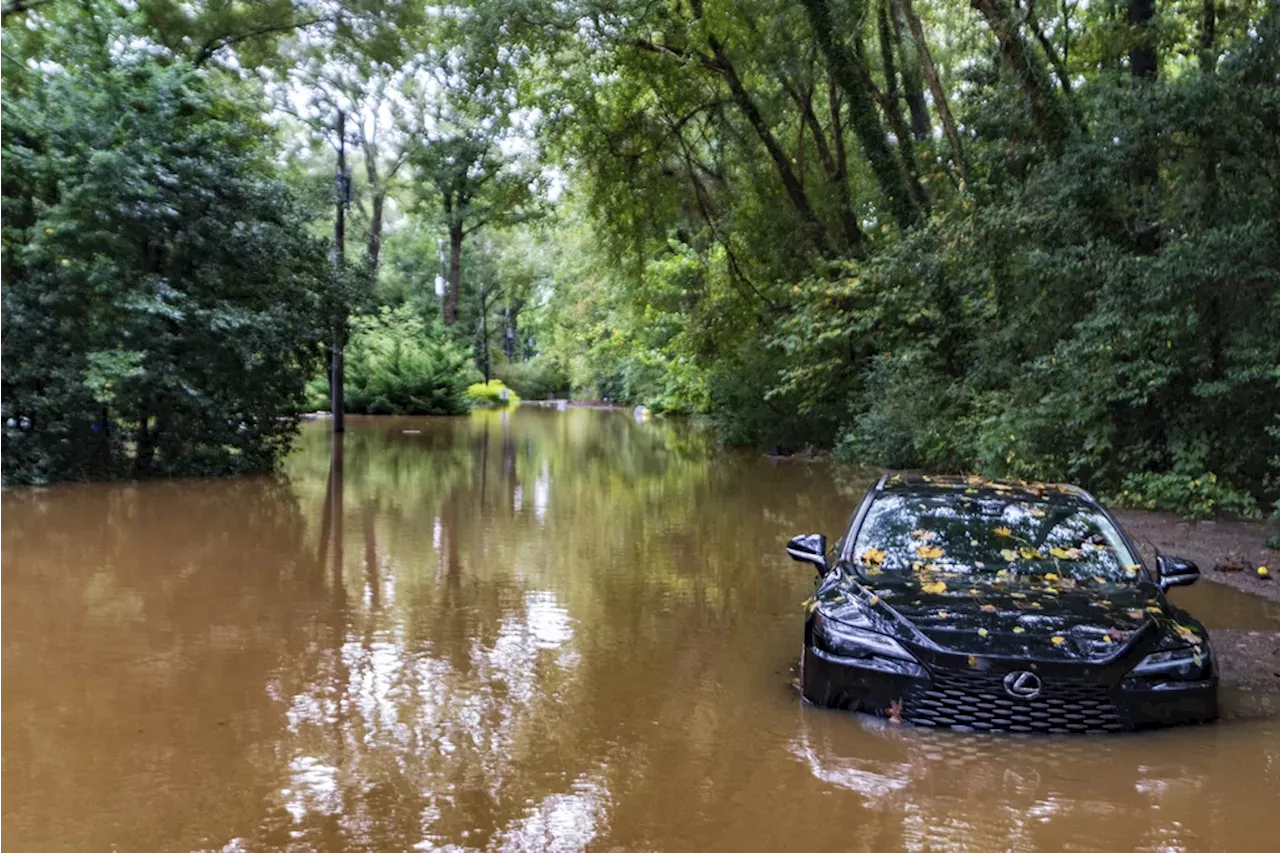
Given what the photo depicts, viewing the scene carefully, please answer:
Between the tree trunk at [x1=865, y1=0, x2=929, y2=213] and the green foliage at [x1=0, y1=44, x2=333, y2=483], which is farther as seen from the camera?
the tree trunk at [x1=865, y1=0, x2=929, y2=213]

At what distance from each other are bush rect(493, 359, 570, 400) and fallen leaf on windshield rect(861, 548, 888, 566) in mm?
68472

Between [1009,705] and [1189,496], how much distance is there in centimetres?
893

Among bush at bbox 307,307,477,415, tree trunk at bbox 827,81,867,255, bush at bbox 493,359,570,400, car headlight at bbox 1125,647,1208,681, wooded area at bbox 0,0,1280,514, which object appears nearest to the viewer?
car headlight at bbox 1125,647,1208,681

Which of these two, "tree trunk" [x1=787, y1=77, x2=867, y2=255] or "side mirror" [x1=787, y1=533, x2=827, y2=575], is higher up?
"tree trunk" [x1=787, y1=77, x2=867, y2=255]

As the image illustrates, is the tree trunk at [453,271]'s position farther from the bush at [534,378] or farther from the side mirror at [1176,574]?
the side mirror at [1176,574]

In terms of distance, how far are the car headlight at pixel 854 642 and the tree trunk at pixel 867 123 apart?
16.0 meters

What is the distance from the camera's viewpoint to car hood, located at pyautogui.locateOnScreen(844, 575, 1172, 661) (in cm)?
510

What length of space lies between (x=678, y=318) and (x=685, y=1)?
9711mm

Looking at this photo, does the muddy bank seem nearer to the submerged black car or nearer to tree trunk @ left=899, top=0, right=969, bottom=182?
the submerged black car

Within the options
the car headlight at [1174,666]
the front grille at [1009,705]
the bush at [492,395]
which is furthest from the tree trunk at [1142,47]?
the bush at [492,395]

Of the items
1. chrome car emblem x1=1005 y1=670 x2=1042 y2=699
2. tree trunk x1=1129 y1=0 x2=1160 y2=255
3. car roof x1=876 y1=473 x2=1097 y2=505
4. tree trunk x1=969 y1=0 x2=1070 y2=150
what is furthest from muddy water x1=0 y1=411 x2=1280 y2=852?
tree trunk x1=969 y1=0 x2=1070 y2=150

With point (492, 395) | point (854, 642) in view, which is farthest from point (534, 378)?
point (854, 642)

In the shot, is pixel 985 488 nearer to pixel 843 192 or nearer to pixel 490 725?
pixel 490 725

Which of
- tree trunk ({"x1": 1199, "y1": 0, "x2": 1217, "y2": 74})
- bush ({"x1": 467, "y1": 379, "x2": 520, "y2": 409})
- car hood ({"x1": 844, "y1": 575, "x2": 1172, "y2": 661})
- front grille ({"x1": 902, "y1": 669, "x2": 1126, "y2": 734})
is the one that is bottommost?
front grille ({"x1": 902, "y1": 669, "x2": 1126, "y2": 734})
